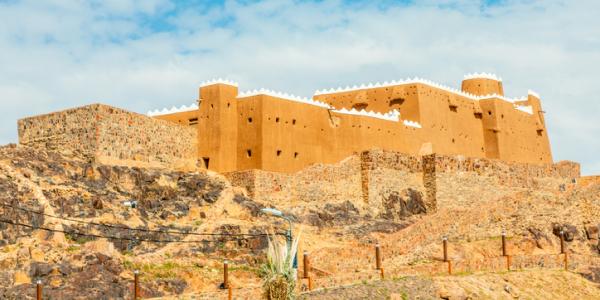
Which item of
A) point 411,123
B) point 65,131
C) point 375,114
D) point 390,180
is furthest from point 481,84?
point 65,131

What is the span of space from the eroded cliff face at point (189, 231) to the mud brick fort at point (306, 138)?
1.52m

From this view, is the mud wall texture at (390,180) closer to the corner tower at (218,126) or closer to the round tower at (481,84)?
the corner tower at (218,126)

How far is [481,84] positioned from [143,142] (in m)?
23.4

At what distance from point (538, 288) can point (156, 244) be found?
12.6 m

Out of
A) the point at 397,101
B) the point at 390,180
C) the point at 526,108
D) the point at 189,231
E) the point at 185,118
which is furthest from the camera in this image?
the point at 526,108

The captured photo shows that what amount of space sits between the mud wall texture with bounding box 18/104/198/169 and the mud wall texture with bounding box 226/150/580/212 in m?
2.79

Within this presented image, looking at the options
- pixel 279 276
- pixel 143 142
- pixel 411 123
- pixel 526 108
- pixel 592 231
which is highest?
pixel 526 108

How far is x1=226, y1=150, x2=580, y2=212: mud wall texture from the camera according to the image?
128 ft

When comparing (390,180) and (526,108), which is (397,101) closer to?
(390,180)

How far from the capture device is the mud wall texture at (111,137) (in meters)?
37.3

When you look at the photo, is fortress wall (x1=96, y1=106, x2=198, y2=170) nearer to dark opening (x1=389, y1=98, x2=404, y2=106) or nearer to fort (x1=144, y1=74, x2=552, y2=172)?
fort (x1=144, y1=74, x2=552, y2=172)

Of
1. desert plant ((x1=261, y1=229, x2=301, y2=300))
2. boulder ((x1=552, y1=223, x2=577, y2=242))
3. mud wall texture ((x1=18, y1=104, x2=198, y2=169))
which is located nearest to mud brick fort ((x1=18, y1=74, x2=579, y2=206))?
mud wall texture ((x1=18, y1=104, x2=198, y2=169))

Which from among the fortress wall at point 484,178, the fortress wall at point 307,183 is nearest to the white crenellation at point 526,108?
the fortress wall at point 484,178

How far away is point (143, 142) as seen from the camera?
38906 millimetres
